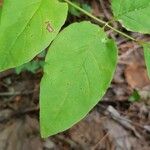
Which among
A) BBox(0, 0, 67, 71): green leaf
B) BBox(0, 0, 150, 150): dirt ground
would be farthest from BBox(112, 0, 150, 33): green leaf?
BBox(0, 0, 150, 150): dirt ground

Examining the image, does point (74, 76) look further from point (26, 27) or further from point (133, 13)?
point (133, 13)

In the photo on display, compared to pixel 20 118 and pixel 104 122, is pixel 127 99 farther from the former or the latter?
pixel 20 118

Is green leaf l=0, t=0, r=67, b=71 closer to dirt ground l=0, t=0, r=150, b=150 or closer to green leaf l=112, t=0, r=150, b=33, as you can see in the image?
green leaf l=112, t=0, r=150, b=33

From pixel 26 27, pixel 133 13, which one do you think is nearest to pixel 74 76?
pixel 26 27

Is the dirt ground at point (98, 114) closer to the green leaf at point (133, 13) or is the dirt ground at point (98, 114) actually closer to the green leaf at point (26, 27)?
the green leaf at point (133, 13)

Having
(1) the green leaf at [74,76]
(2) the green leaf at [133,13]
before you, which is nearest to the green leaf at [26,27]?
(1) the green leaf at [74,76]

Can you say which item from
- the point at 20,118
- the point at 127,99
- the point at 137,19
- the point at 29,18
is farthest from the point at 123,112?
the point at 29,18
